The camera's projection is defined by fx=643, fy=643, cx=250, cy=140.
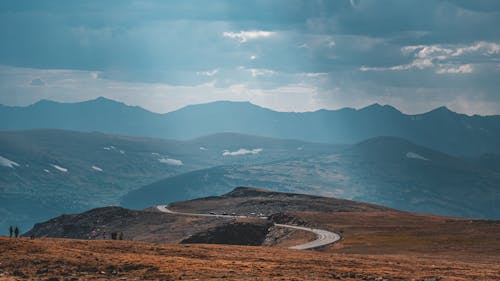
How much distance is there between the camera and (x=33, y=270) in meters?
61.0

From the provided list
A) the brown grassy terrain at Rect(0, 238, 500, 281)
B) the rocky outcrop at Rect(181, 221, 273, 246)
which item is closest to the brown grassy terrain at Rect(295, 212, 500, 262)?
the rocky outcrop at Rect(181, 221, 273, 246)

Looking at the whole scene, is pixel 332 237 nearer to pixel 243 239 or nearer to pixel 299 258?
pixel 243 239

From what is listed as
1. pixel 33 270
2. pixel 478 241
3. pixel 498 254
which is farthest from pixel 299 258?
pixel 478 241

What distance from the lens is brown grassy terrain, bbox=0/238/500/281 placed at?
195ft

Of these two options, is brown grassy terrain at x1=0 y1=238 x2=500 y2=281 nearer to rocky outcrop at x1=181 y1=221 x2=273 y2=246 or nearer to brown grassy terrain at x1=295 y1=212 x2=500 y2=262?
brown grassy terrain at x1=295 y1=212 x2=500 y2=262

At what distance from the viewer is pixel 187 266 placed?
6397 centimetres

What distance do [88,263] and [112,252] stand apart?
11853mm

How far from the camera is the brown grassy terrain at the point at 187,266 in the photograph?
59438 millimetres

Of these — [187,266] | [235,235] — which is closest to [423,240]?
[235,235]

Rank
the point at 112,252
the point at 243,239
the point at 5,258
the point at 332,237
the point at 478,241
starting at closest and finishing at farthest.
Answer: the point at 5,258 → the point at 112,252 → the point at 478,241 → the point at 332,237 → the point at 243,239

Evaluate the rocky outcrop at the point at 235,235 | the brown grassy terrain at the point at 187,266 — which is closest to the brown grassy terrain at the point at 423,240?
the rocky outcrop at the point at 235,235

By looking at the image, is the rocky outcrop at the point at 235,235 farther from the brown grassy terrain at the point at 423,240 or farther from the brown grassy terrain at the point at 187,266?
the brown grassy terrain at the point at 187,266

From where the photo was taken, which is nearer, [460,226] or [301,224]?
[460,226]

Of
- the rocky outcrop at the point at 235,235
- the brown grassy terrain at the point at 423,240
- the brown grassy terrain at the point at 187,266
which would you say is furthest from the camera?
the rocky outcrop at the point at 235,235
